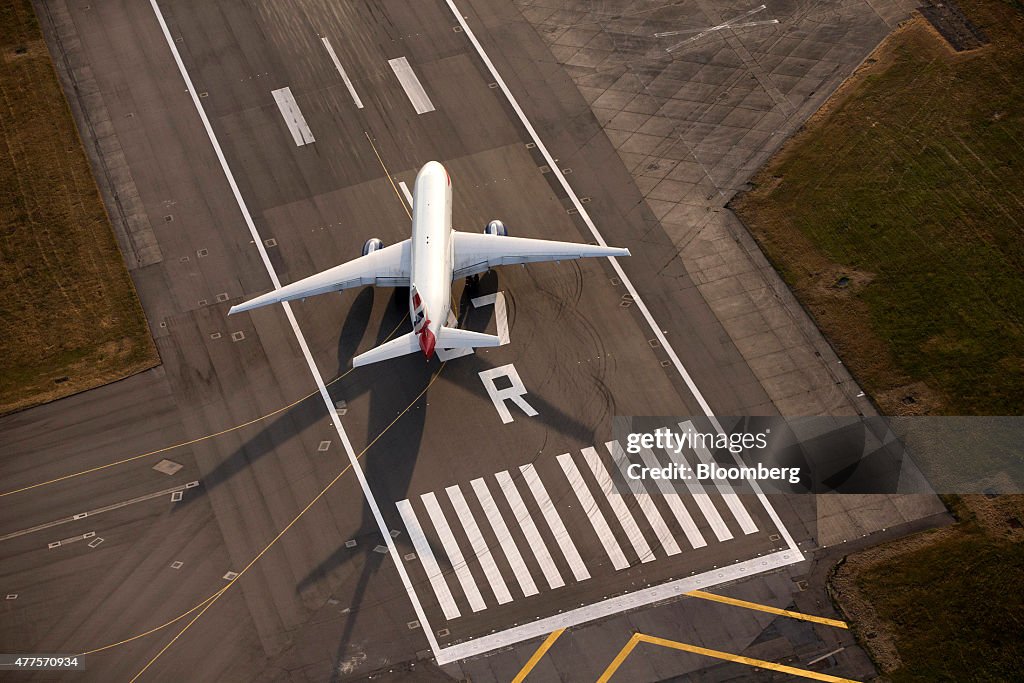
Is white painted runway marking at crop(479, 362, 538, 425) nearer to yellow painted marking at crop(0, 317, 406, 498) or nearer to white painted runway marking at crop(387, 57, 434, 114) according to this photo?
yellow painted marking at crop(0, 317, 406, 498)

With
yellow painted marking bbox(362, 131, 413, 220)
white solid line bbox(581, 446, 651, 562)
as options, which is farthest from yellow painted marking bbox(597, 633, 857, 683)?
yellow painted marking bbox(362, 131, 413, 220)

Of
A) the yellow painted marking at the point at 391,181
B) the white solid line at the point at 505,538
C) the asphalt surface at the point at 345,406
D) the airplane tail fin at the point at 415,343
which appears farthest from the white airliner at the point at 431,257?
the white solid line at the point at 505,538

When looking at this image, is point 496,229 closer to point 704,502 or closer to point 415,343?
point 415,343

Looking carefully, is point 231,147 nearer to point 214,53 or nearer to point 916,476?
point 214,53

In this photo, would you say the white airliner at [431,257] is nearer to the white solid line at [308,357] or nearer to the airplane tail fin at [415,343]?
the airplane tail fin at [415,343]

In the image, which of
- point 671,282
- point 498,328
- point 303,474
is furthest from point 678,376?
point 303,474

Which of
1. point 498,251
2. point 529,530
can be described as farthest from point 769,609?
point 498,251

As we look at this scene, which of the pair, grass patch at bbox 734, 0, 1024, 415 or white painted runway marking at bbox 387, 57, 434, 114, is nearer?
grass patch at bbox 734, 0, 1024, 415
